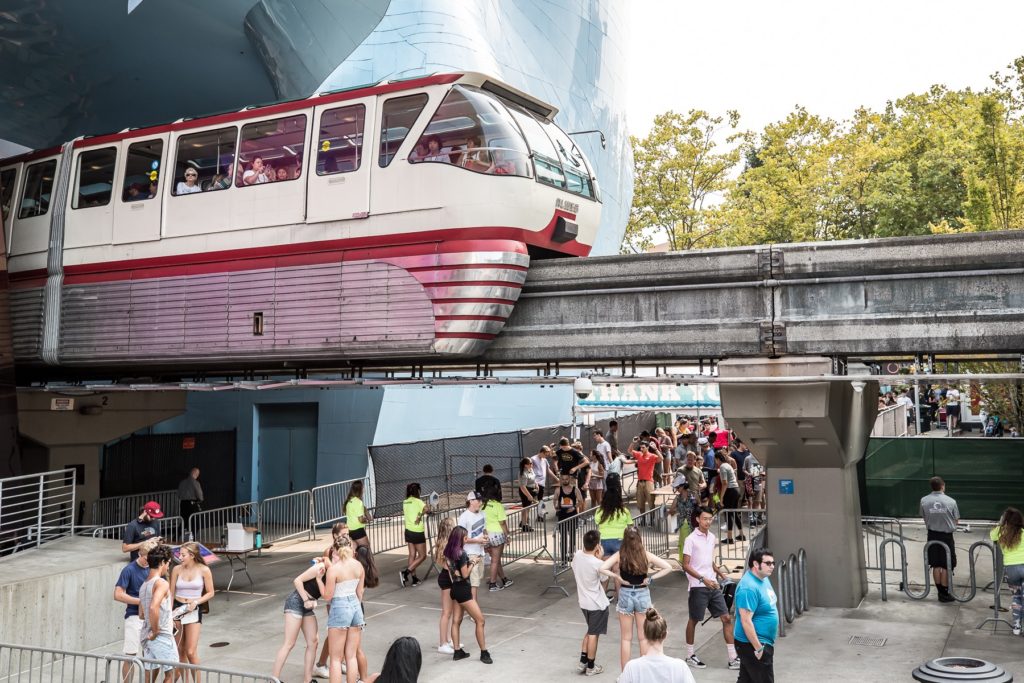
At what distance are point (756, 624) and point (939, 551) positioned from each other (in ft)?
20.8

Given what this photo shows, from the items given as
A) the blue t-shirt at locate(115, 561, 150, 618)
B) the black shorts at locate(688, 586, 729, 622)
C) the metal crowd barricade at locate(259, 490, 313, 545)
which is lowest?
the metal crowd barricade at locate(259, 490, 313, 545)

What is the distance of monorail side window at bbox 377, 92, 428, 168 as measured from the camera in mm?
11414

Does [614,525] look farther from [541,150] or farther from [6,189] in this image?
[6,189]

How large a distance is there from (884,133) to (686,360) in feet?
134

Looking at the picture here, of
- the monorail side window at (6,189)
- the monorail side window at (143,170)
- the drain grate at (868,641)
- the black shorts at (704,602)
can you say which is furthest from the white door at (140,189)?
the drain grate at (868,641)

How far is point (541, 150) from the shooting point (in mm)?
11750

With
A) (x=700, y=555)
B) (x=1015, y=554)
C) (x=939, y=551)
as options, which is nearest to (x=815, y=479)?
(x=939, y=551)

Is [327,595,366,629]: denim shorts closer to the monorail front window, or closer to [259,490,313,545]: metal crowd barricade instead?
the monorail front window

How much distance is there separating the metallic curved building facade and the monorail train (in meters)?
9.38

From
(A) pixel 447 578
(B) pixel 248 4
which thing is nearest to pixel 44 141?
(B) pixel 248 4

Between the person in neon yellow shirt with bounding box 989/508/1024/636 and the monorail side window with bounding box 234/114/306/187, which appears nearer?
the person in neon yellow shirt with bounding box 989/508/1024/636

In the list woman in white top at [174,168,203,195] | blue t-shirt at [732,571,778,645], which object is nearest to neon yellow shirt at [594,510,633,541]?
blue t-shirt at [732,571,778,645]

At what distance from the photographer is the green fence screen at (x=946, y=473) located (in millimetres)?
18719

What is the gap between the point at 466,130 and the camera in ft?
36.7
